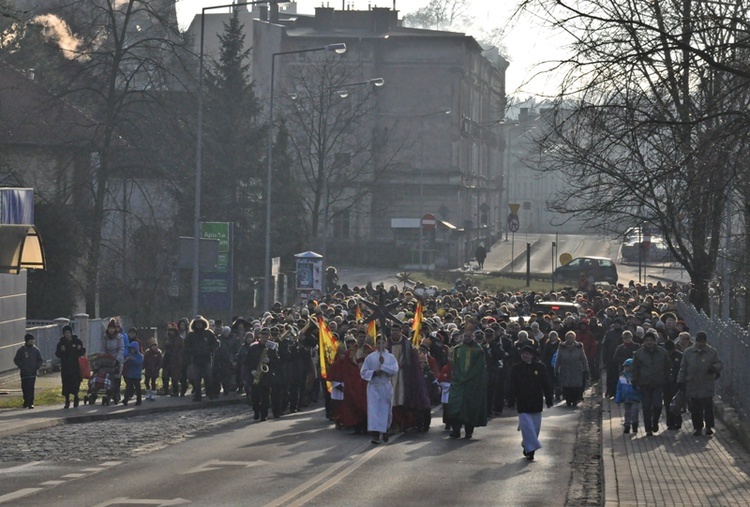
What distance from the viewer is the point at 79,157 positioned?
132ft

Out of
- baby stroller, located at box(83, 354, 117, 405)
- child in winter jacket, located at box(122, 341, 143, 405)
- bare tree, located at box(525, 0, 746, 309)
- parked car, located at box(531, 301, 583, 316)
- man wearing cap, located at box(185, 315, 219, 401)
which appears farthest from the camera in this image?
parked car, located at box(531, 301, 583, 316)

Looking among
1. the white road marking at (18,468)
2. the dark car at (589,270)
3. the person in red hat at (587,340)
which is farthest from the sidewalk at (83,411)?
the dark car at (589,270)

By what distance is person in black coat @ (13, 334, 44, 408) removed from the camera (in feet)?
89.9

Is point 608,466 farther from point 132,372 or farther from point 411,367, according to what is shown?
point 132,372

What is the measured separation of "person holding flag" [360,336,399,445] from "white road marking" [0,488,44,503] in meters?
6.45

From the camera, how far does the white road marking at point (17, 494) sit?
50.0 feet

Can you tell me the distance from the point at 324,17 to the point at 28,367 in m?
74.4

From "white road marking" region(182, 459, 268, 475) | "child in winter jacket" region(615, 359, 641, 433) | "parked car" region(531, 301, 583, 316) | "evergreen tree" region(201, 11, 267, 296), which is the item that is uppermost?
"evergreen tree" region(201, 11, 267, 296)

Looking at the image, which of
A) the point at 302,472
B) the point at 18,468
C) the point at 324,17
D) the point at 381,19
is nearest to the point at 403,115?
the point at 381,19

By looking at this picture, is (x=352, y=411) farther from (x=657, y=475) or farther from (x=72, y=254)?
(x=72, y=254)

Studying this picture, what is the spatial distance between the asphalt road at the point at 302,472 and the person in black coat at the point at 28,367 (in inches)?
161

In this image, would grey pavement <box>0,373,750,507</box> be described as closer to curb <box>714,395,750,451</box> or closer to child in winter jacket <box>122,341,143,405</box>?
curb <box>714,395,750,451</box>

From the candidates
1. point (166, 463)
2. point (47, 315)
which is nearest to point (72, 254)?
point (47, 315)

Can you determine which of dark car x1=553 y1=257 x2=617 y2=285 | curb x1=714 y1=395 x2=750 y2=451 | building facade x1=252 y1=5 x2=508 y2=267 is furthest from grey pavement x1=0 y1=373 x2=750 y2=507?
building facade x1=252 y1=5 x2=508 y2=267
